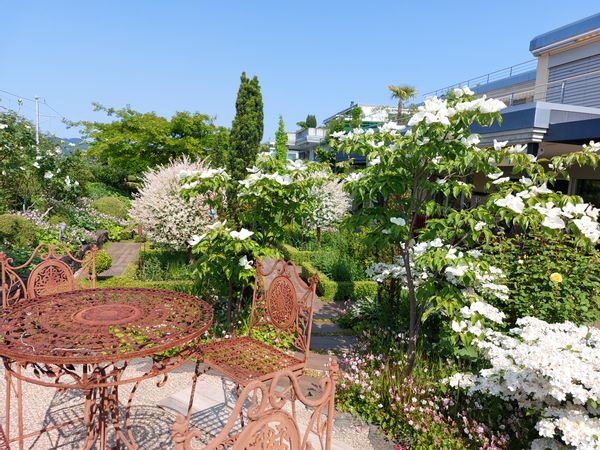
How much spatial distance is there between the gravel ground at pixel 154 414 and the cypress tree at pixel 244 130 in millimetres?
3780

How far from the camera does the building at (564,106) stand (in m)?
7.57

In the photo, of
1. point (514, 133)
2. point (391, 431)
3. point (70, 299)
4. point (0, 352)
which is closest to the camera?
point (0, 352)

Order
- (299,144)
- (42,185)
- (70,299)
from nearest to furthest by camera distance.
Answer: (70,299) → (42,185) → (299,144)

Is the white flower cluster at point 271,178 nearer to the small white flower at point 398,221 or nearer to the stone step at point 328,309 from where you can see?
the small white flower at point 398,221

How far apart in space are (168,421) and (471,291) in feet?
9.23

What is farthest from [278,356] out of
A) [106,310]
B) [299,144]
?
[299,144]

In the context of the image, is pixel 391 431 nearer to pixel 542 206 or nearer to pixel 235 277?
pixel 542 206

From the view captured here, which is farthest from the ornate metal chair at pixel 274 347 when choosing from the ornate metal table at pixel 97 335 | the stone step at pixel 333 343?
the stone step at pixel 333 343

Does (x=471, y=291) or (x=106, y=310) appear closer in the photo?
(x=106, y=310)

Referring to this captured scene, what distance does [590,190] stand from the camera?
10.9 meters

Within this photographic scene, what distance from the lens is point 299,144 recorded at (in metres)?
33.6

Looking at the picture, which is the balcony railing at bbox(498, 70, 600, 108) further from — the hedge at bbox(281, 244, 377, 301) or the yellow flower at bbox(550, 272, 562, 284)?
the yellow flower at bbox(550, 272, 562, 284)

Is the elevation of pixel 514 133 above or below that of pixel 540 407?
above

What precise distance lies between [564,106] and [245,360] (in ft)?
26.4
